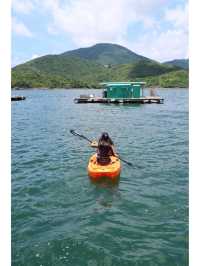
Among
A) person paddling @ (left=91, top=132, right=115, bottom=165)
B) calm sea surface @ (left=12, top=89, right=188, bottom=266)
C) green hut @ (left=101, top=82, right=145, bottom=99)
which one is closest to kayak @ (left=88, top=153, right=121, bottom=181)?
person paddling @ (left=91, top=132, right=115, bottom=165)

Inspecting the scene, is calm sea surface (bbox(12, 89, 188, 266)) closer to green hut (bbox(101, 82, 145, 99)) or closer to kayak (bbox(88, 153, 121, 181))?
kayak (bbox(88, 153, 121, 181))

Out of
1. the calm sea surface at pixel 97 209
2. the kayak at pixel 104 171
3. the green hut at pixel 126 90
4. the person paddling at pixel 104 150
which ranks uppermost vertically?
the green hut at pixel 126 90

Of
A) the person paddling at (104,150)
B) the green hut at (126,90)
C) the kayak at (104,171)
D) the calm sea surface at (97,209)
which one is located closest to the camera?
the calm sea surface at (97,209)

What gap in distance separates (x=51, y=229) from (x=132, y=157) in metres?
11.6

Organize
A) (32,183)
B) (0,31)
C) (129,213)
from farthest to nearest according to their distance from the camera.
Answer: (32,183)
(129,213)
(0,31)

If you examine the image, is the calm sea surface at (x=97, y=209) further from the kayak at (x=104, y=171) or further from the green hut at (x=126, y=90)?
the green hut at (x=126, y=90)

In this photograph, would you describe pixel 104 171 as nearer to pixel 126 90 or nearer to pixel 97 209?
pixel 97 209

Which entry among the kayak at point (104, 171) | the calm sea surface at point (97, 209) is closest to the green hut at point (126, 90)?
the calm sea surface at point (97, 209)

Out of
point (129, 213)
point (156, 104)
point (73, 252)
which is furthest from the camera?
point (156, 104)

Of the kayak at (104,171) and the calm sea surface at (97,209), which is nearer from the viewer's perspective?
the calm sea surface at (97,209)

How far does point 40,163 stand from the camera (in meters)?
21.3
